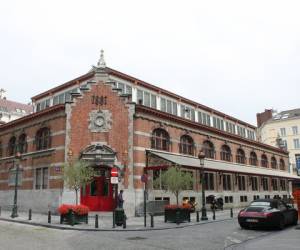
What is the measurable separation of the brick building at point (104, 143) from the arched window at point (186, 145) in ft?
0.29

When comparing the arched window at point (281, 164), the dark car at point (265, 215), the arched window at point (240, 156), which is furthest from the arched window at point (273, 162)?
the dark car at point (265, 215)

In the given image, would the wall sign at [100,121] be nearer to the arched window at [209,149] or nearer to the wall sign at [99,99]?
the wall sign at [99,99]

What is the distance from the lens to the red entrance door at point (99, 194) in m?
22.5

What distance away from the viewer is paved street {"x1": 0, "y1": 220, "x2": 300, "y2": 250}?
10.9m

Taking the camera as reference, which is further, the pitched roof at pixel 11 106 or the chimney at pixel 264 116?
→ the pitched roof at pixel 11 106

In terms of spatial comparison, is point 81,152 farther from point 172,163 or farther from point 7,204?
point 7,204

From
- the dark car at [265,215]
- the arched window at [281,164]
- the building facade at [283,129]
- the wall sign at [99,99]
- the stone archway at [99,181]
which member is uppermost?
the building facade at [283,129]

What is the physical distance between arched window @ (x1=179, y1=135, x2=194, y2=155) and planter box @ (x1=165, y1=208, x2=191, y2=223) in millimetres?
9797

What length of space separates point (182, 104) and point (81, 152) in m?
15.0

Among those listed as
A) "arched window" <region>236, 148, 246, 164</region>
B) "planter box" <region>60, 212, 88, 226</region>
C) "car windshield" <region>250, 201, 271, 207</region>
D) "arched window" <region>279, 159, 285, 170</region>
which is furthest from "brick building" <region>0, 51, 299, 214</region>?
"arched window" <region>279, 159, 285, 170</region>

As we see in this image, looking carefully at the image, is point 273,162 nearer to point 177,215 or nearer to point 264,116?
point 264,116

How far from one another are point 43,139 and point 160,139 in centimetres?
916

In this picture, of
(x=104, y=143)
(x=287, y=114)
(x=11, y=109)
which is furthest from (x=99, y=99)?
(x=11, y=109)

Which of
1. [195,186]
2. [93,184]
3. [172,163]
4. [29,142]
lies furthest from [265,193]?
[29,142]
